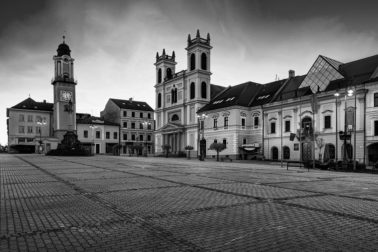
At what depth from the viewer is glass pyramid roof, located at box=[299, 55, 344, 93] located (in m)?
44.3

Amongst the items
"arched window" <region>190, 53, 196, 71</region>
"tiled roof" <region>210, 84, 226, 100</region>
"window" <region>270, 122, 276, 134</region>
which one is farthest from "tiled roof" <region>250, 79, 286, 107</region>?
"arched window" <region>190, 53, 196, 71</region>

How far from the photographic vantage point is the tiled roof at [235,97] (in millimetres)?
56688

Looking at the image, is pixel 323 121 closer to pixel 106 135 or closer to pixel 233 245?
pixel 233 245


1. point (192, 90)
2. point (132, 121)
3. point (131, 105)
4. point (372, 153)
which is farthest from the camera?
point (131, 105)

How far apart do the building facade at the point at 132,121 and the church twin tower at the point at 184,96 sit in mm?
19638

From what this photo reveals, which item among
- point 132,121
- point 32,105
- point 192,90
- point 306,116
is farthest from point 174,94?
point 32,105

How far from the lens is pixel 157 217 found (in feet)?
22.3

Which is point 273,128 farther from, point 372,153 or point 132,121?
point 132,121

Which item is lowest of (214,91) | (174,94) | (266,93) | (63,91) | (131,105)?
(266,93)

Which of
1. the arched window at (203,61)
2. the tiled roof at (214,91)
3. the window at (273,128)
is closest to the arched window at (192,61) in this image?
the arched window at (203,61)

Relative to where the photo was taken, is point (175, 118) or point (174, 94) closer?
point (174, 94)

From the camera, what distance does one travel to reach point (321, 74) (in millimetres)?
45656

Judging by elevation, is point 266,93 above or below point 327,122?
above

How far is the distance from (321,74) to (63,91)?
6104cm
